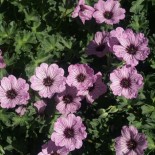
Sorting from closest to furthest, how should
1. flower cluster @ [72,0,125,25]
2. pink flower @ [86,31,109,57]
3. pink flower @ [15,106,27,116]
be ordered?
pink flower @ [15,106,27,116]
pink flower @ [86,31,109,57]
flower cluster @ [72,0,125,25]

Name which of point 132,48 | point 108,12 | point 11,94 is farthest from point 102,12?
point 11,94

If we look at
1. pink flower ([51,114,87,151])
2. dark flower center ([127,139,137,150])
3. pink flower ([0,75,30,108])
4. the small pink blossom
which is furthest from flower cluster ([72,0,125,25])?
dark flower center ([127,139,137,150])

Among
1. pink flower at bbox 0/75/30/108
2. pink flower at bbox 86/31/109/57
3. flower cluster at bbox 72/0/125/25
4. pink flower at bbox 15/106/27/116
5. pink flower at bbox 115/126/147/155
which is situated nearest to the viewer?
pink flower at bbox 115/126/147/155

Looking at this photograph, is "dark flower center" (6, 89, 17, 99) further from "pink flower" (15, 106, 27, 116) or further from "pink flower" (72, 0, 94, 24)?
"pink flower" (72, 0, 94, 24)

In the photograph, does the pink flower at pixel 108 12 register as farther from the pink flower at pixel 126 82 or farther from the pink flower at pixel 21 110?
the pink flower at pixel 21 110

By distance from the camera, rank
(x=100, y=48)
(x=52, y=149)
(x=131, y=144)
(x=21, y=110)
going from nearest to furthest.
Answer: (x=131, y=144) → (x=52, y=149) → (x=21, y=110) → (x=100, y=48)

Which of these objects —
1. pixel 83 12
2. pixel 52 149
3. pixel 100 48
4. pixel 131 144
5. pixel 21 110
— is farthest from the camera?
pixel 83 12

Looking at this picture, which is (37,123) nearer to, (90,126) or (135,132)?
(90,126)

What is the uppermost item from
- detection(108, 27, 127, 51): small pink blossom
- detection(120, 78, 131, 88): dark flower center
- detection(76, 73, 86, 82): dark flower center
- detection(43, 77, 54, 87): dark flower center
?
detection(108, 27, 127, 51): small pink blossom

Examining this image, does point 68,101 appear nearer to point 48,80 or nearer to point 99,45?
point 48,80
